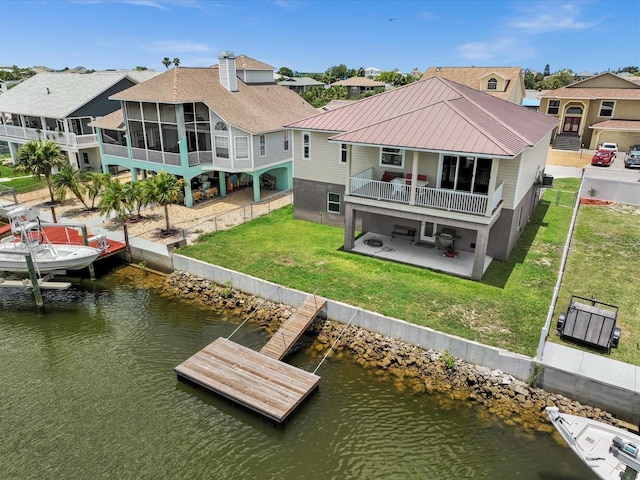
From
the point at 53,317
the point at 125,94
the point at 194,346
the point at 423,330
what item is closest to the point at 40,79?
the point at 125,94

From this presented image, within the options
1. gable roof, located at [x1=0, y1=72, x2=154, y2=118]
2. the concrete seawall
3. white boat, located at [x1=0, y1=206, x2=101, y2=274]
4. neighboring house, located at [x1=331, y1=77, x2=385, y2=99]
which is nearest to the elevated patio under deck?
the concrete seawall

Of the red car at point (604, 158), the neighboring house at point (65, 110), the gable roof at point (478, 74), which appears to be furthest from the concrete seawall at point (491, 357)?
the gable roof at point (478, 74)

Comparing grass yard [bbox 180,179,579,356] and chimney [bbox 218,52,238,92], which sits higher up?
Result: chimney [bbox 218,52,238,92]

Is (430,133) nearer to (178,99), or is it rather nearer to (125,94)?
(178,99)

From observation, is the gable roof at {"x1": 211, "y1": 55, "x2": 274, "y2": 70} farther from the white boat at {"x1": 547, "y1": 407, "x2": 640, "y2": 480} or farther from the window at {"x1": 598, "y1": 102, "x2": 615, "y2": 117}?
the window at {"x1": 598, "y1": 102, "x2": 615, "y2": 117}

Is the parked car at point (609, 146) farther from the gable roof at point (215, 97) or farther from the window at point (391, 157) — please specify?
the gable roof at point (215, 97)

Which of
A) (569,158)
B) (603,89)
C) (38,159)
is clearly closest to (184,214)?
(38,159)
